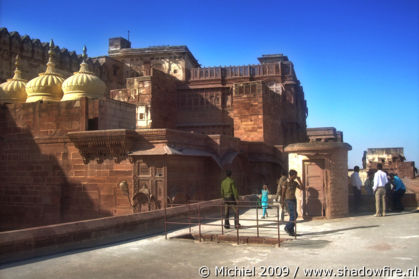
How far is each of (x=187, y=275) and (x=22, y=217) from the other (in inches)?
512

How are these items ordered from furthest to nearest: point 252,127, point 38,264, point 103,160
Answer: point 252,127
point 103,160
point 38,264

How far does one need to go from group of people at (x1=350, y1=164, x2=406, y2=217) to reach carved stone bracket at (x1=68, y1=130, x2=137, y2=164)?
761 centimetres

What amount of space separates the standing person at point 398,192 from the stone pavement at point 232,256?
8.94ft

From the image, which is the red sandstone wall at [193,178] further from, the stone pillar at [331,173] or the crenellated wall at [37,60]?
the crenellated wall at [37,60]

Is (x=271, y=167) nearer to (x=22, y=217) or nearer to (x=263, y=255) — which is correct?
(x=22, y=217)

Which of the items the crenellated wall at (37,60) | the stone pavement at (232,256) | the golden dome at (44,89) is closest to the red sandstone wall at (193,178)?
the stone pavement at (232,256)

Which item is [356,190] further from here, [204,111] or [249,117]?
[204,111]

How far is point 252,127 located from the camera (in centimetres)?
2447

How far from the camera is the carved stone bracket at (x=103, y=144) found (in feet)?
46.3

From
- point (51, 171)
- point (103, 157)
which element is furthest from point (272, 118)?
point (51, 171)

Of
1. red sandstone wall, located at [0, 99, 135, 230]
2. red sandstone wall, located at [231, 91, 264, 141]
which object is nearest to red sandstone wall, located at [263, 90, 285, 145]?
red sandstone wall, located at [231, 91, 264, 141]

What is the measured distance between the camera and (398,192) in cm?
1135

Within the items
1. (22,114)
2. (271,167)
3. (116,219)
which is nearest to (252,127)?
(271,167)

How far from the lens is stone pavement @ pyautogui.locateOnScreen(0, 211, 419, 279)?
6.02 m
